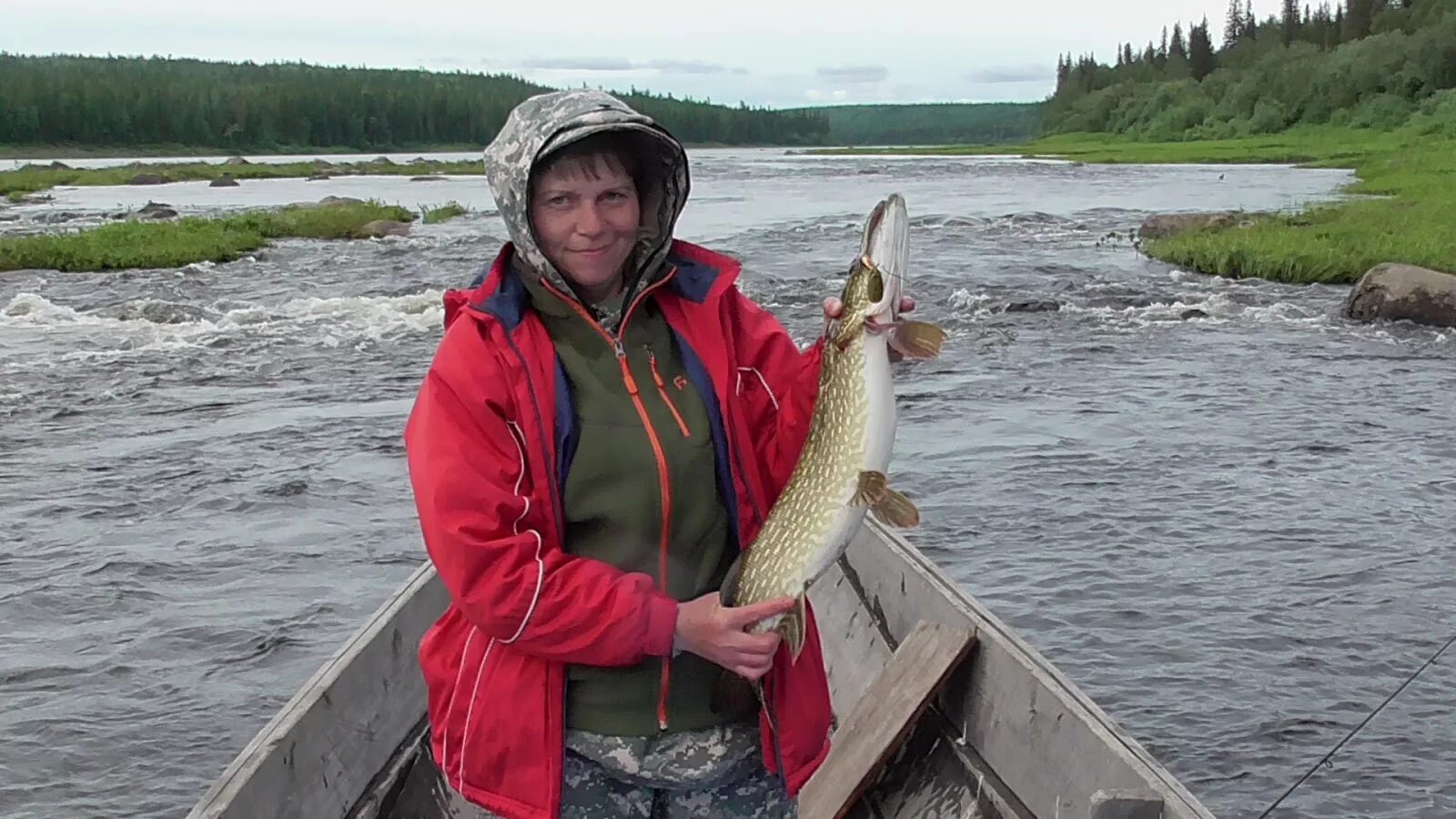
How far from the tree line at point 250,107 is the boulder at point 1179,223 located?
255 feet

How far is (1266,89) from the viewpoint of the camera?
8356 cm

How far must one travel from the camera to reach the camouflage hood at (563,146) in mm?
2875

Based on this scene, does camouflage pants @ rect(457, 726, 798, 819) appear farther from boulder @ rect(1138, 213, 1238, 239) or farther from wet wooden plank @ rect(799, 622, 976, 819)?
boulder @ rect(1138, 213, 1238, 239)

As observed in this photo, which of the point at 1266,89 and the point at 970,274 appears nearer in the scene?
the point at 970,274

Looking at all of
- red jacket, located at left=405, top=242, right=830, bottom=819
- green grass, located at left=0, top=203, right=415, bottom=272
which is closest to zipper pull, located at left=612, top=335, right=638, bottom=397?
red jacket, located at left=405, top=242, right=830, bottom=819

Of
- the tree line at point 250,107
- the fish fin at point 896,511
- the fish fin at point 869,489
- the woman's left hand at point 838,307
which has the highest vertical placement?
the tree line at point 250,107

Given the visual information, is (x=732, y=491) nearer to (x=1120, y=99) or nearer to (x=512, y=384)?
(x=512, y=384)

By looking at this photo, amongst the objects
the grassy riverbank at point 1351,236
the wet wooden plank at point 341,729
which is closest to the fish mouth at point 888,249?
the wet wooden plank at point 341,729

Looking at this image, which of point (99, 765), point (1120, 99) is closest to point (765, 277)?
point (99, 765)

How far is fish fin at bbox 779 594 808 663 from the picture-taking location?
298 cm

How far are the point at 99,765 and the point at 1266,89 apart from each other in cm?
8824

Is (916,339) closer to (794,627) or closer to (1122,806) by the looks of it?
(794,627)

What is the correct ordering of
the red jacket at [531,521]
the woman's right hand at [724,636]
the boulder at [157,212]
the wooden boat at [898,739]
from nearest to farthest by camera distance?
1. the red jacket at [531,521]
2. the woman's right hand at [724,636]
3. the wooden boat at [898,739]
4. the boulder at [157,212]

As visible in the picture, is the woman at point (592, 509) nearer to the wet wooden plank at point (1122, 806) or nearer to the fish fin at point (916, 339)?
the fish fin at point (916, 339)
